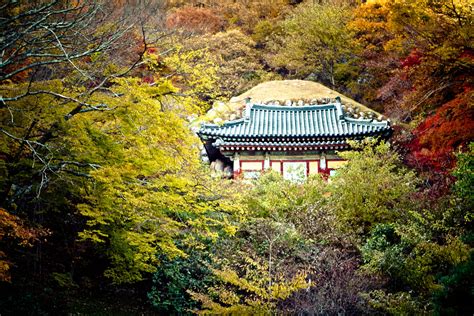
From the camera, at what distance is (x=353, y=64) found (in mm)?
25250

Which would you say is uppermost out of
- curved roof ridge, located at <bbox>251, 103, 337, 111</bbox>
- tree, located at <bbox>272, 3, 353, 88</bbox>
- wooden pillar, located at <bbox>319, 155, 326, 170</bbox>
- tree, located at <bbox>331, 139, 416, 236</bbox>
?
tree, located at <bbox>272, 3, 353, 88</bbox>

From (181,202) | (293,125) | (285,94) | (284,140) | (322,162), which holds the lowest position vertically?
(322,162)

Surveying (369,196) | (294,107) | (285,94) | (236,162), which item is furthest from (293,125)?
(369,196)

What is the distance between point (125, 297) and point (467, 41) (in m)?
9.85

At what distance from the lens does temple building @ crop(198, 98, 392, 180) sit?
17625mm

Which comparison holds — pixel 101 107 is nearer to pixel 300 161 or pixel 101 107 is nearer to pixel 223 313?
pixel 223 313

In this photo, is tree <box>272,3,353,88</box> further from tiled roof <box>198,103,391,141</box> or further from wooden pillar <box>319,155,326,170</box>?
wooden pillar <box>319,155,326,170</box>

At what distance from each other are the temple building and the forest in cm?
323

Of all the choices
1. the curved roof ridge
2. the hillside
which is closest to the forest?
the curved roof ridge

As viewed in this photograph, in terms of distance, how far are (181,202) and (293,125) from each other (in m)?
12.3

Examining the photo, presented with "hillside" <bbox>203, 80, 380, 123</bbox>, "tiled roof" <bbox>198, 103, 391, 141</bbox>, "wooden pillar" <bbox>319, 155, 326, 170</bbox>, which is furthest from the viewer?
"hillside" <bbox>203, 80, 380, 123</bbox>

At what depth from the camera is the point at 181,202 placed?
7.64 m

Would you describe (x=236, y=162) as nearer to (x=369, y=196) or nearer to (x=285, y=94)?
(x=285, y=94)

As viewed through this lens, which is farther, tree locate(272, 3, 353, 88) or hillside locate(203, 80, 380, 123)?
tree locate(272, 3, 353, 88)
